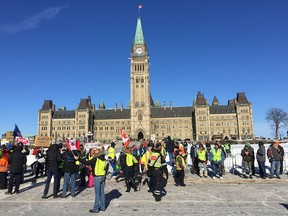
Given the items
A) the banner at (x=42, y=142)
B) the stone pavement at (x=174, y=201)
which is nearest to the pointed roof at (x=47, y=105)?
the banner at (x=42, y=142)

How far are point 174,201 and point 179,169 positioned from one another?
2784 millimetres

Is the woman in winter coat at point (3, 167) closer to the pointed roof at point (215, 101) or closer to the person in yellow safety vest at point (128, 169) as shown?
the person in yellow safety vest at point (128, 169)

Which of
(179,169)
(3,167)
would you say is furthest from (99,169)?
(3,167)

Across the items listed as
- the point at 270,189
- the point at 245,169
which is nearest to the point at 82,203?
the point at 270,189

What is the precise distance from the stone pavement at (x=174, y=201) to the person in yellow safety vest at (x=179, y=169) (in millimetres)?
533

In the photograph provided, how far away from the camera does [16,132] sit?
18.6 metres

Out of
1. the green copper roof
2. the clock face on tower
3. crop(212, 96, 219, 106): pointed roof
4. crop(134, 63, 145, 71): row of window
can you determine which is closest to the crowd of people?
crop(134, 63, 145, 71): row of window

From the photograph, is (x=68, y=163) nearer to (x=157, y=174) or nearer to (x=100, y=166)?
(x=100, y=166)

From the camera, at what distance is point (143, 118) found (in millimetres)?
105625

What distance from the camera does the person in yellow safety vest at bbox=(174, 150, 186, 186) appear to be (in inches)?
450

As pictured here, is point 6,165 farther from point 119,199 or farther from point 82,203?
point 119,199

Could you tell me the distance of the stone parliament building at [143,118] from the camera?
106 m

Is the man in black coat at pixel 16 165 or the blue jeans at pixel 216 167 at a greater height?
the man in black coat at pixel 16 165

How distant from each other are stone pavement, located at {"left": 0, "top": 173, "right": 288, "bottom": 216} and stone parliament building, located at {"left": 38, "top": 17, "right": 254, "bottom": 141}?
92.5m
